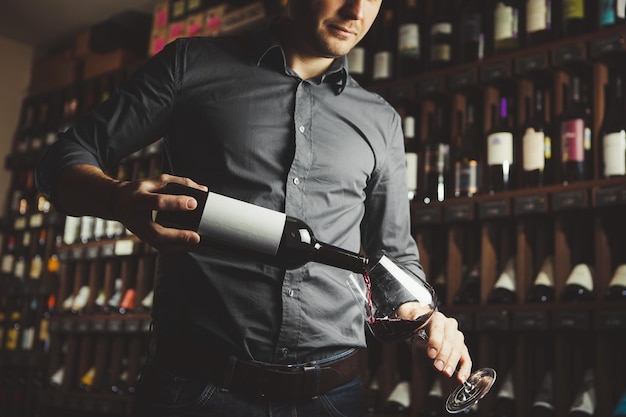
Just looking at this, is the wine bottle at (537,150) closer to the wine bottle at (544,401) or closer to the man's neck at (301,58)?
the wine bottle at (544,401)

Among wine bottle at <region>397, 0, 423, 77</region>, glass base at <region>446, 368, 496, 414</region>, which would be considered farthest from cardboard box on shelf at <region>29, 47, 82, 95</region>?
glass base at <region>446, 368, 496, 414</region>

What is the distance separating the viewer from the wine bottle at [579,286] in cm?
236

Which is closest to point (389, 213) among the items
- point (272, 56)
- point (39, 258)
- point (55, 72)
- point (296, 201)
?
point (296, 201)

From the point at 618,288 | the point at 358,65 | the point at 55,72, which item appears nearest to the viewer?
the point at 618,288

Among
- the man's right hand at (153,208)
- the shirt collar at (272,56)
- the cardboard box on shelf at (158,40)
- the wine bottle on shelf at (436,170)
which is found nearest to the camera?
the man's right hand at (153,208)

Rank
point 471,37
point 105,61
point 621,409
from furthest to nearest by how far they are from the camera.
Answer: point 105,61 < point 471,37 < point 621,409

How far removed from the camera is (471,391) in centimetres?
103

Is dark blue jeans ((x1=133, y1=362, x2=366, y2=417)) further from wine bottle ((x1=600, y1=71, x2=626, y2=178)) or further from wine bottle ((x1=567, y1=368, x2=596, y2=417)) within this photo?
wine bottle ((x1=600, y1=71, x2=626, y2=178))

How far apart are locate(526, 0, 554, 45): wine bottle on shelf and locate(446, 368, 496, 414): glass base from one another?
1.89 meters

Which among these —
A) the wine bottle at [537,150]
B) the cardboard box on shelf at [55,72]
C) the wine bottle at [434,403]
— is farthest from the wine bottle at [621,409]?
the cardboard box on shelf at [55,72]

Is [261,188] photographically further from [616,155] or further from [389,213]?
[616,155]

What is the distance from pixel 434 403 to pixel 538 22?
1423mm

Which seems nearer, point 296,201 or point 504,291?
point 296,201

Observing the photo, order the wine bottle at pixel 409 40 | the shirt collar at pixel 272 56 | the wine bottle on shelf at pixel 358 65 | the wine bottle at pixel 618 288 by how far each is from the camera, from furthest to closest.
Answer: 1. the wine bottle on shelf at pixel 358 65
2. the wine bottle at pixel 409 40
3. the wine bottle at pixel 618 288
4. the shirt collar at pixel 272 56
